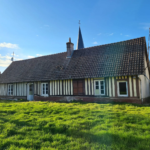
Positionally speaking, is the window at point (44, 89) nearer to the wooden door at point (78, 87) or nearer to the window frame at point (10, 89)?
the wooden door at point (78, 87)

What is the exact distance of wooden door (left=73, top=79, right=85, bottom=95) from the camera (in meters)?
12.6

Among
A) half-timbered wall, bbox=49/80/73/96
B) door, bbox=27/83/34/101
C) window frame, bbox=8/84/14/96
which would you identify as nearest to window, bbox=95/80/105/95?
half-timbered wall, bbox=49/80/73/96

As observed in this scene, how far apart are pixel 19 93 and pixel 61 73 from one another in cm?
622

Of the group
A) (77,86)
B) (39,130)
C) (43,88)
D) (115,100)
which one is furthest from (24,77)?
(39,130)

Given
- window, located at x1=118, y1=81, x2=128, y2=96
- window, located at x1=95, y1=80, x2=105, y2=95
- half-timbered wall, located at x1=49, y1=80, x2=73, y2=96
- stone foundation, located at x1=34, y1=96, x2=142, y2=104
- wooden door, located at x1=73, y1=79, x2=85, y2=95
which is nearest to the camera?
stone foundation, located at x1=34, y1=96, x2=142, y2=104

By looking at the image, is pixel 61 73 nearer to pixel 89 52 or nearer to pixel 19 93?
pixel 89 52

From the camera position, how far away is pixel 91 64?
13.2m

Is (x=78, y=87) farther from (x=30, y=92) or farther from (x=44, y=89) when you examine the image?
(x=30, y=92)

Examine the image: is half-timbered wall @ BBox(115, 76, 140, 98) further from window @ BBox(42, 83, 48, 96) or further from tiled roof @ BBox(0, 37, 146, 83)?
window @ BBox(42, 83, 48, 96)

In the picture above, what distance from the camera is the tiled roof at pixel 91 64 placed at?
11289mm

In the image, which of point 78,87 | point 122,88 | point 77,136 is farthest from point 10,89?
point 77,136

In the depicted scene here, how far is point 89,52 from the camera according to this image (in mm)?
14945

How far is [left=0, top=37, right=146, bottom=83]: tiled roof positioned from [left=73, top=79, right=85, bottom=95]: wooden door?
48 centimetres

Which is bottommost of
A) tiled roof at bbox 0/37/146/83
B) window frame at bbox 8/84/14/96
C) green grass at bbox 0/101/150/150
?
green grass at bbox 0/101/150/150
